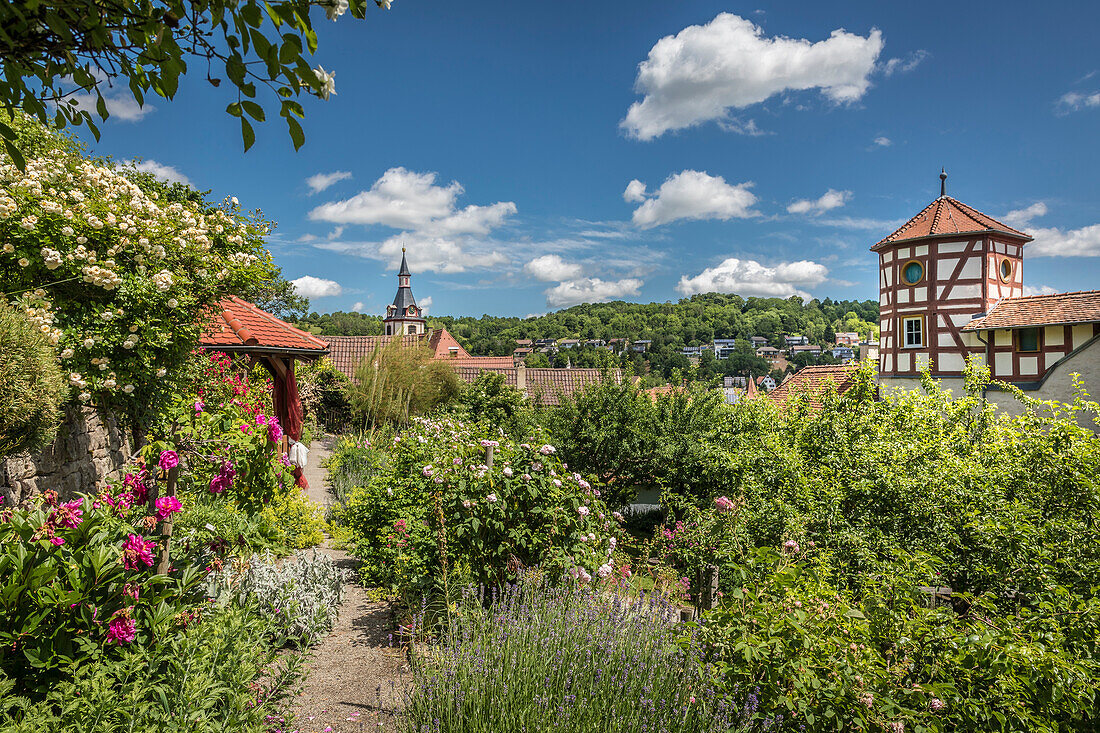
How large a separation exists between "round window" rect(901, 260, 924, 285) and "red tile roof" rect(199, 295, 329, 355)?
18368 millimetres

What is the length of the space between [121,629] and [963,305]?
2125cm

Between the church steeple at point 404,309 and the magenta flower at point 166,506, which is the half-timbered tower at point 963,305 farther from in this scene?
the church steeple at point 404,309

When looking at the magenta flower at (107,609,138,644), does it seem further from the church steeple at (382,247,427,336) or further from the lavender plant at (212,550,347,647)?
the church steeple at (382,247,427,336)

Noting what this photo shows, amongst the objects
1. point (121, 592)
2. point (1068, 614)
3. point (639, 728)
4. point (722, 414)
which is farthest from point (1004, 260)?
point (121, 592)

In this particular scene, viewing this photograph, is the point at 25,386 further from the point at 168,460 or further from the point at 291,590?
the point at 291,590

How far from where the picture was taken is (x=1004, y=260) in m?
18.0

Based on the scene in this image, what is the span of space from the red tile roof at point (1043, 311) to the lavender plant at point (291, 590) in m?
17.9

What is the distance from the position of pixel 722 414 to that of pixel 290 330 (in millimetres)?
7377

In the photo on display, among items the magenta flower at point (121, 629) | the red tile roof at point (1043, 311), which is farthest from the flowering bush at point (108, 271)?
the red tile roof at point (1043, 311)

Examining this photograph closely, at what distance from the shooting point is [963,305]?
17.6m

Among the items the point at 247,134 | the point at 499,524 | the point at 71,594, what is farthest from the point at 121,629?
the point at 499,524

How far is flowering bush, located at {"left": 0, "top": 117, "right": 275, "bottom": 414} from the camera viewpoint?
3.75 meters

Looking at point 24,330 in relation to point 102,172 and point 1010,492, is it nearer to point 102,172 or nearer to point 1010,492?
point 102,172

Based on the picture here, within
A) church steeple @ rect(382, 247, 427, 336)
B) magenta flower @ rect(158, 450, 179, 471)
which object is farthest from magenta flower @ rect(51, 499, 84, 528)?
church steeple @ rect(382, 247, 427, 336)
